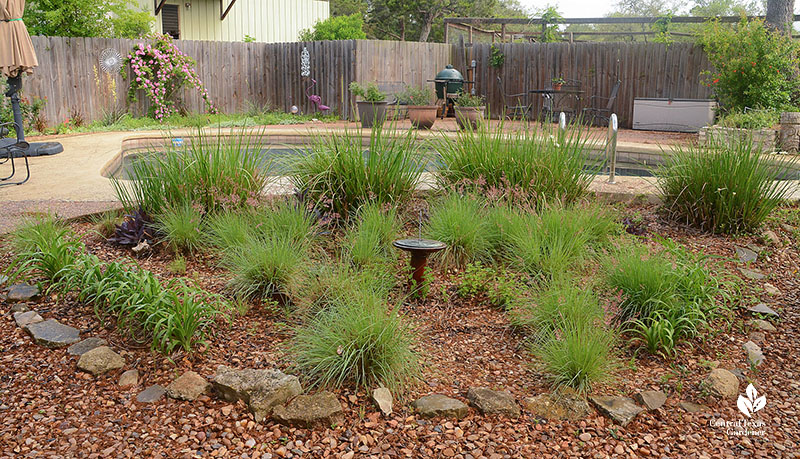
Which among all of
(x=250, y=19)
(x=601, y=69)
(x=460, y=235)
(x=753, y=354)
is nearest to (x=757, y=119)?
(x=601, y=69)

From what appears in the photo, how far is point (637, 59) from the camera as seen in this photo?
12078mm

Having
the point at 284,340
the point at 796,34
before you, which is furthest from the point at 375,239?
the point at 796,34

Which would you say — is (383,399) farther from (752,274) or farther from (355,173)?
(752,274)

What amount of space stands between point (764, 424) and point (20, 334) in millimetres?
2653

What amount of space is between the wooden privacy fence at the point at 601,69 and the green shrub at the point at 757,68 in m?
1.63

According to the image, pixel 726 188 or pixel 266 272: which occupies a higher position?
pixel 726 188

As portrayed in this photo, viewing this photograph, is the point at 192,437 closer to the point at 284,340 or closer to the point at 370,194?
the point at 284,340

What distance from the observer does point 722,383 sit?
2.23 meters

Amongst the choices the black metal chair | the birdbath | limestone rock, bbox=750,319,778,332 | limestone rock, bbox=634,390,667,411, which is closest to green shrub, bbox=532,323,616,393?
limestone rock, bbox=634,390,667,411

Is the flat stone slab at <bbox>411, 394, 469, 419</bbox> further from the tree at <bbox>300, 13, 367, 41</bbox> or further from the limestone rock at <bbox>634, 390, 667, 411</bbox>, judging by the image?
the tree at <bbox>300, 13, 367, 41</bbox>

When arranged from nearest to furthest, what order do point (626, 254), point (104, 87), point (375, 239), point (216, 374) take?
point (216, 374)
point (626, 254)
point (375, 239)
point (104, 87)

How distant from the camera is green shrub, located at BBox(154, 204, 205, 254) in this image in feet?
11.0

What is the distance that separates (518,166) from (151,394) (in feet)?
8.12

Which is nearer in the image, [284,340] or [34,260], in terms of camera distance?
[284,340]
